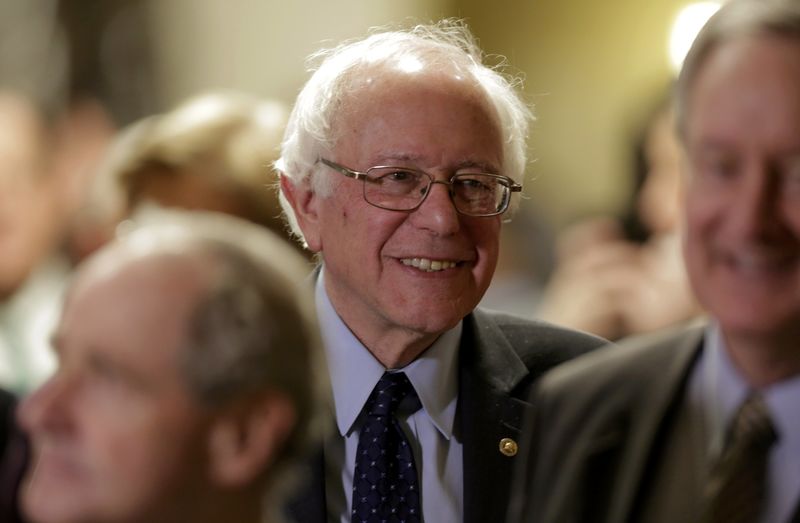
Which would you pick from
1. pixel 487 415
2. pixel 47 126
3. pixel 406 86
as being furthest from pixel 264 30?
pixel 487 415

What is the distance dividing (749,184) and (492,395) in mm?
690

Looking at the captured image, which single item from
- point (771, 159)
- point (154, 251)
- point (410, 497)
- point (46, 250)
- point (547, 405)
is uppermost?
point (771, 159)

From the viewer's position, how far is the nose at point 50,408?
1273 mm

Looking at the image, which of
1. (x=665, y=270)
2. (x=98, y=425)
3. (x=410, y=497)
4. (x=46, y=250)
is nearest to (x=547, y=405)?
(x=410, y=497)

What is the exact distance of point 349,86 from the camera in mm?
2029

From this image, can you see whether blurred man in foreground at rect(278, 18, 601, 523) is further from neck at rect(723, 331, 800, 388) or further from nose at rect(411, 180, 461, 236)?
neck at rect(723, 331, 800, 388)

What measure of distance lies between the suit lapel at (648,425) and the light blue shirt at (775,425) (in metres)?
0.04

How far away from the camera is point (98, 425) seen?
128 centimetres

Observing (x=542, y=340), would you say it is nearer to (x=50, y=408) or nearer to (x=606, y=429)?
(x=606, y=429)

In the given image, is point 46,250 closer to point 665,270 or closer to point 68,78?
point 68,78

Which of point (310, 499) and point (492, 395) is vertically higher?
point (492, 395)

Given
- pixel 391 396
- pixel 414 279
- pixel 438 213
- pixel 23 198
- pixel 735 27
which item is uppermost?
pixel 735 27

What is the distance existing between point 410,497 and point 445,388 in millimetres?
202

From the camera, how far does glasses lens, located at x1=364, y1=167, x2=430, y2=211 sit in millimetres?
1955
